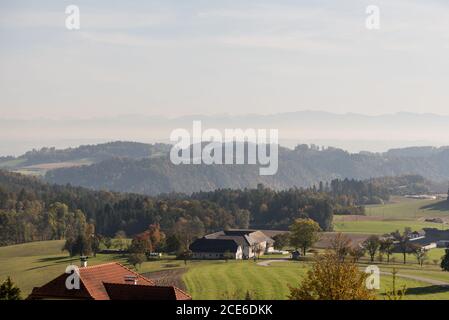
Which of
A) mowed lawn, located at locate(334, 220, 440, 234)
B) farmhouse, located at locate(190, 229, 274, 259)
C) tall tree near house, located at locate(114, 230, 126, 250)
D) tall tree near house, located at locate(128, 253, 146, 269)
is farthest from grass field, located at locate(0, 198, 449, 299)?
mowed lawn, located at locate(334, 220, 440, 234)

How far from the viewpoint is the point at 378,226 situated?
6816 inches

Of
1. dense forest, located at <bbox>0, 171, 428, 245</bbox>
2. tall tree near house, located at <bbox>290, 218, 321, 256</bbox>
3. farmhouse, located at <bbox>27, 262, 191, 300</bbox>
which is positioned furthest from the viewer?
dense forest, located at <bbox>0, 171, 428, 245</bbox>

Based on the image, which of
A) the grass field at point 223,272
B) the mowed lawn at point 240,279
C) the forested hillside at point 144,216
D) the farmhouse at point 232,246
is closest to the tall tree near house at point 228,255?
the farmhouse at point 232,246

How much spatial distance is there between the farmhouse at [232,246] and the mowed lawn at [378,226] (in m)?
33.1

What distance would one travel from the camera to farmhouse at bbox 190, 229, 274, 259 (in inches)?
4902

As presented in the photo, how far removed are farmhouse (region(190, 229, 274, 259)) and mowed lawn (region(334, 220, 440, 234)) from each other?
3314 centimetres

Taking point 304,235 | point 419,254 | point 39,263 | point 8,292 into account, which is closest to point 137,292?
point 8,292

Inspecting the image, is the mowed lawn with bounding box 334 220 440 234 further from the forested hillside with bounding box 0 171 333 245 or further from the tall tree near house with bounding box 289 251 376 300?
the tall tree near house with bounding box 289 251 376 300

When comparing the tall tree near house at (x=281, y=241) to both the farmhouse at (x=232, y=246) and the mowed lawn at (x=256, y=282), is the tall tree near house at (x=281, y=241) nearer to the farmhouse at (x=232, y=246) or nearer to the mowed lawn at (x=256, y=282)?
the farmhouse at (x=232, y=246)

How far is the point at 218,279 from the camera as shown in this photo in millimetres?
85938

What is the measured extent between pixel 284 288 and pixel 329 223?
330 feet
